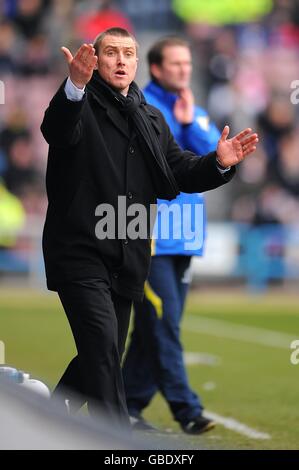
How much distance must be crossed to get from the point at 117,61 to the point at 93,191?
657 millimetres

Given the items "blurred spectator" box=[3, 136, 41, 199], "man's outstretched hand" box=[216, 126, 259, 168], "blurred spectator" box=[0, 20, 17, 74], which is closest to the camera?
"man's outstretched hand" box=[216, 126, 259, 168]

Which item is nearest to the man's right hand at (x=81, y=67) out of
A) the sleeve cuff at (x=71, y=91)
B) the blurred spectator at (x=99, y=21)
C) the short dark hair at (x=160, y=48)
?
the sleeve cuff at (x=71, y=91)

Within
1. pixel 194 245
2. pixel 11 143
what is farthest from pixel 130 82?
pixel 11 143

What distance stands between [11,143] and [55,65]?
82.4 inches

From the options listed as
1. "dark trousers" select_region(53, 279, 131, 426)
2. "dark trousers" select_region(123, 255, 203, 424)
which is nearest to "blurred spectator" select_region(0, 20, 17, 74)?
"dark trousers" select_region(123, 255, 203, 424)

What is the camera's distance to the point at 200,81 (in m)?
22.9

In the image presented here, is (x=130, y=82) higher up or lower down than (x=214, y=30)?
lower down

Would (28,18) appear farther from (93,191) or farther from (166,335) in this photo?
(93,191)

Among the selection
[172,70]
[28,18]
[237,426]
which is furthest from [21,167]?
[237,426]

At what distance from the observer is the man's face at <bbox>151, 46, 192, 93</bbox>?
767cm

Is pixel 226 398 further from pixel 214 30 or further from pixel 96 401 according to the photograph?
pixel 214 30

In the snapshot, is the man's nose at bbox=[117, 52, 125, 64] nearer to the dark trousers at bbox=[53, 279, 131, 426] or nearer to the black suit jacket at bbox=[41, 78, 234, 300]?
the black suit jacket at bbox=[41, 78, 234, 300]

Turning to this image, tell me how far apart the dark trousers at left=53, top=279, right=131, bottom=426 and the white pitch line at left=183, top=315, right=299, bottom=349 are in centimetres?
739

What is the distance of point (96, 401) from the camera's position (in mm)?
5391
